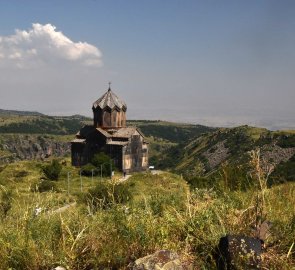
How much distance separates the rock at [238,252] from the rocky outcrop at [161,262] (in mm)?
351

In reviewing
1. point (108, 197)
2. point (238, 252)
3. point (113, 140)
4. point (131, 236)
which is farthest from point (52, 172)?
point (238, 252)

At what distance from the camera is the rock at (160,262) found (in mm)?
3775

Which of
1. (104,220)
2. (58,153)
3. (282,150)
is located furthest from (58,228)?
(58,153)

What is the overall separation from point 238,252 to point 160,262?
773 millimetres

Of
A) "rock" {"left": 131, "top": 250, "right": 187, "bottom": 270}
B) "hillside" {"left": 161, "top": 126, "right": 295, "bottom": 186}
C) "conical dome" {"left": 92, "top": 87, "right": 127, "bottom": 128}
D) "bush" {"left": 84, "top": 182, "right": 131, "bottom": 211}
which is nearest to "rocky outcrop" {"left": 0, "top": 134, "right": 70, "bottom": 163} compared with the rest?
"hillside" {"left": 161, "top": 126, "right": 295, "bottom": 186}

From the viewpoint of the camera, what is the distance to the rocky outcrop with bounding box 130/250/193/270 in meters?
3.78

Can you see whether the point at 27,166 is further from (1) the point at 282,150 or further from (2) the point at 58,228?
(1) the point at 282,150

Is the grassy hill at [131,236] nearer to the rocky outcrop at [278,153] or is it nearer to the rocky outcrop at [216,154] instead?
the rocky outcrop at [278,153]

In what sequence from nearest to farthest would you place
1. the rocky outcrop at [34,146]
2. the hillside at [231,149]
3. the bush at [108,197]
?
the bush at [108,197] < the hillside at [231,149] < the rocky outcrop at [34,146]

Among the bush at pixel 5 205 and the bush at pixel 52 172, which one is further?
the bush at pixel 52 172

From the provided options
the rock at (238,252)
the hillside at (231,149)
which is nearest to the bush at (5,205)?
the rock at (238,252)

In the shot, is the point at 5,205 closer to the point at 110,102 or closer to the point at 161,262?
the point at 161,262

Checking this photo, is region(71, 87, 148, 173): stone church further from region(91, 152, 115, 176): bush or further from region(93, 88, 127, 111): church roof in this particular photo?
region(91, 152, 115, 176): bush

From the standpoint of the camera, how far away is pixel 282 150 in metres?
74.6
